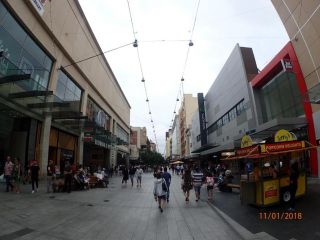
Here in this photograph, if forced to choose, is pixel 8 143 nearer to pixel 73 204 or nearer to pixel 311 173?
pixel 73 204

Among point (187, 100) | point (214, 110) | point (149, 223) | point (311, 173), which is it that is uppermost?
point (187, 100)

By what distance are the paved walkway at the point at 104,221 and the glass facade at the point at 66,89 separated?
1449 cm

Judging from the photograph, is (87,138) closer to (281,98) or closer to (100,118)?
(100,118)

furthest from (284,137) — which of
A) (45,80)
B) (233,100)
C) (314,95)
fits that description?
(233,100)

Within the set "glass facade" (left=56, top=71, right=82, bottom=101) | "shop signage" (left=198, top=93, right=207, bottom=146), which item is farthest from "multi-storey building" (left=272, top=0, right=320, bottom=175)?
"shop signage" (left=198, top=93, right=207, bottom=146)

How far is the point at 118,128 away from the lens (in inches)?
2330

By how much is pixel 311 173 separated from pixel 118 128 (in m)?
41.4

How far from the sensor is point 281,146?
37.9 ft

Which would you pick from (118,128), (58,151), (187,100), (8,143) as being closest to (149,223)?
(8,143)

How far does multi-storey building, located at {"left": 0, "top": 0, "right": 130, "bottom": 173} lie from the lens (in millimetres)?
17422

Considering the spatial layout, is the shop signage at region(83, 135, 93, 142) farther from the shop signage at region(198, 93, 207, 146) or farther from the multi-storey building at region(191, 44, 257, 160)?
the shop signage at region(198, 93, 207, 146)

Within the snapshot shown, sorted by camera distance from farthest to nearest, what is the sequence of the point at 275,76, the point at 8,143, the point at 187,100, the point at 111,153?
the point at 187,100
the point at 111,153
the point at 275,76
the point at 8,143
